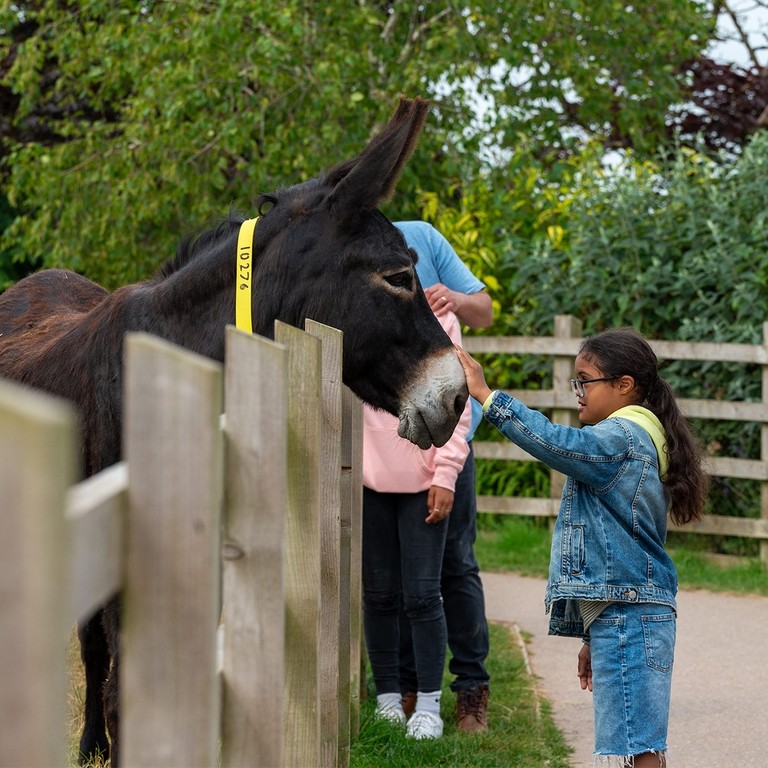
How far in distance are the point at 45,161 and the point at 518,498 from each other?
5312mm

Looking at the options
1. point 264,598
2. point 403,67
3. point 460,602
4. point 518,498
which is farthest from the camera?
point 403,67

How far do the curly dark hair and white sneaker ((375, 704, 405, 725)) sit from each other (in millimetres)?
1683

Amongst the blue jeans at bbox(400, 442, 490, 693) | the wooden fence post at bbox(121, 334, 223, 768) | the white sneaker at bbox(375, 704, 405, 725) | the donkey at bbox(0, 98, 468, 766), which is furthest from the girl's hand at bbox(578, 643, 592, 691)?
the wooden fence post at bbox(121, 334, 223, 768)

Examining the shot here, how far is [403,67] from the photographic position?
1050cm

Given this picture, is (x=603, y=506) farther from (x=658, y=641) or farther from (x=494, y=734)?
(x=494, y=734)

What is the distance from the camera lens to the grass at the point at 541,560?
27.4ft

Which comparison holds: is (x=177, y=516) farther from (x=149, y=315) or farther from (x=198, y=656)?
(x=149, y=315)

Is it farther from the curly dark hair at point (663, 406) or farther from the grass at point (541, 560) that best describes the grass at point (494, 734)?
the grass at point (541, 560)

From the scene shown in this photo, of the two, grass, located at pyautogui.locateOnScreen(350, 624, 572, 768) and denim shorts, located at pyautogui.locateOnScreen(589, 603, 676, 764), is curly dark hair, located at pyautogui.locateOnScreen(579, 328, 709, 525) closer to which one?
denim shorts, located at pyautogui.locateOnScreen(589, 603, 676, 764)

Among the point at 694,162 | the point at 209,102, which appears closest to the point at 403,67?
the point at 209,102

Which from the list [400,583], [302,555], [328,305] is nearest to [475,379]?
[328,305]

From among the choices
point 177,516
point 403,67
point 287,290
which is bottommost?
point 177,516

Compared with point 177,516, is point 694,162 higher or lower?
higher

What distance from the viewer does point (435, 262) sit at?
5105 millimetres
